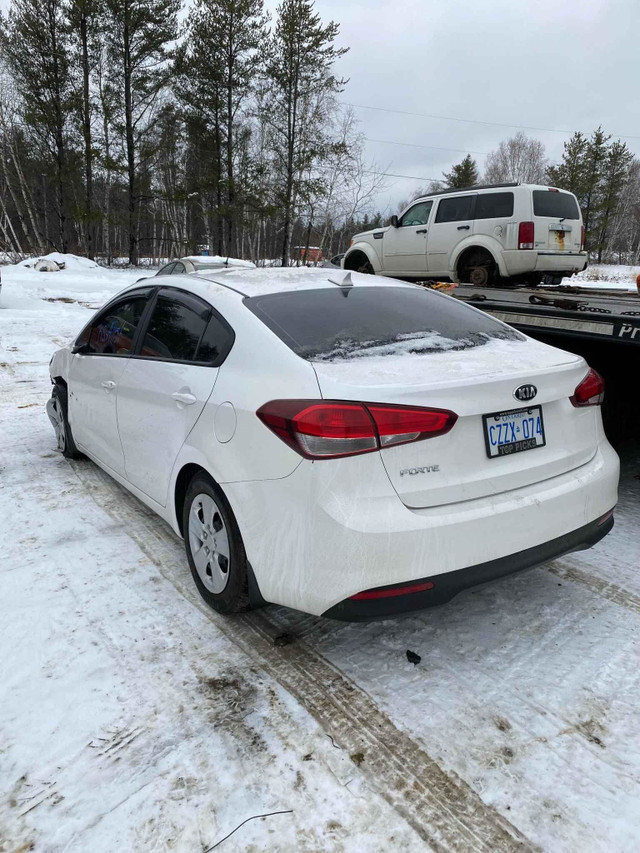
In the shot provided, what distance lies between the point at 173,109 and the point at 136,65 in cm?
226

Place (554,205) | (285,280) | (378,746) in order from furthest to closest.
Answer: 1. (554,205)
2. (285,280)
3. (378,746)

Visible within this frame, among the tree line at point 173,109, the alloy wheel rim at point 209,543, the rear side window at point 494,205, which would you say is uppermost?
the tree line at point 173,109

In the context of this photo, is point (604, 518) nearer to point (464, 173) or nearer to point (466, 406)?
point (466, 406)

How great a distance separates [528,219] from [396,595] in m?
8.33

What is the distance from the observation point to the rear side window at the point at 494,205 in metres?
9.12

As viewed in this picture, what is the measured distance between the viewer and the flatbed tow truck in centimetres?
363

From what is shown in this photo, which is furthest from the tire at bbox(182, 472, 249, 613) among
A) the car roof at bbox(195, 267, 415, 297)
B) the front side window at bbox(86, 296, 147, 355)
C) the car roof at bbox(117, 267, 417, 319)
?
the front side window at bbox(86, 296, 147, 355)

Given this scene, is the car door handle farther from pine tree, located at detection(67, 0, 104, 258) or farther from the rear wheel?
pine tree, located at detection(67, 0, 104, 258)

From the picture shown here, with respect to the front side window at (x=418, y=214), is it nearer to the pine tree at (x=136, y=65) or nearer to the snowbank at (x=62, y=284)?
the snowbank at (x=62, y=284)

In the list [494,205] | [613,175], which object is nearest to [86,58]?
[494,205]

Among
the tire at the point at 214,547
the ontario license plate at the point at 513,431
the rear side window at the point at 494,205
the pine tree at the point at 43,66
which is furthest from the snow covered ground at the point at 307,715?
the pine tree at the point at 43,66

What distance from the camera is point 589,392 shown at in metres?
2.61

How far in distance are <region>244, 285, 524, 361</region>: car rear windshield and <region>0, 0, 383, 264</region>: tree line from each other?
990 inches

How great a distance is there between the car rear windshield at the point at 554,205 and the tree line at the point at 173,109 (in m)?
20.0
